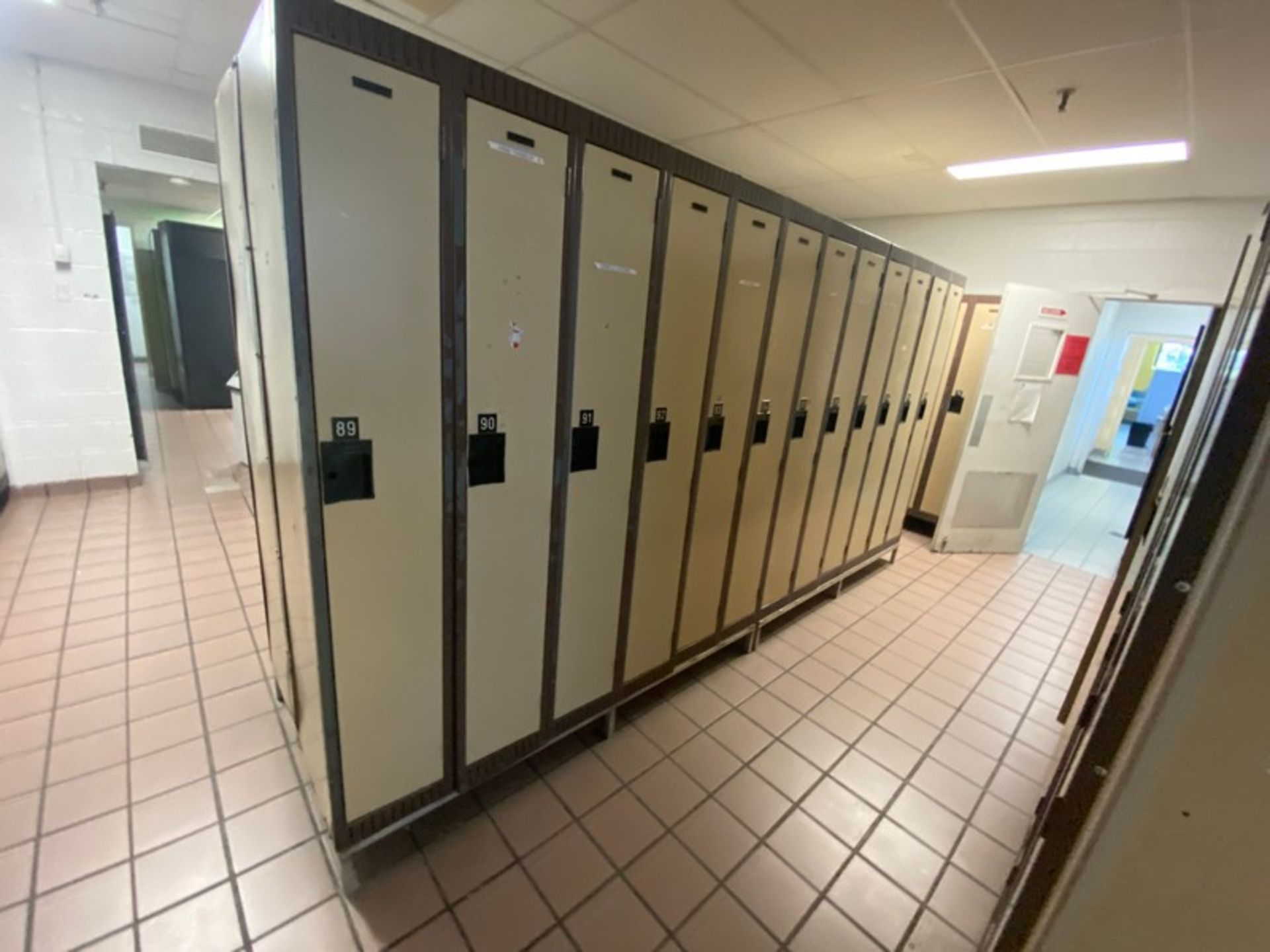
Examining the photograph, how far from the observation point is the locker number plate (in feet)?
4.27

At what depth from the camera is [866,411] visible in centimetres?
342

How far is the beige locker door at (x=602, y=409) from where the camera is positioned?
1695 mm

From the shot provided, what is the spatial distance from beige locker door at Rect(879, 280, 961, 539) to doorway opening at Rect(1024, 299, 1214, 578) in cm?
181

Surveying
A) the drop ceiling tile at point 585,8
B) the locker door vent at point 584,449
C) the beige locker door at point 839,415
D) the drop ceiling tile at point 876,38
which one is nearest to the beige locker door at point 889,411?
the beige locker door at point 839,415

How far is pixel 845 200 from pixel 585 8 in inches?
151

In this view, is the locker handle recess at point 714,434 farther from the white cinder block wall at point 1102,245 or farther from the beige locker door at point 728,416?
the white cinder block wall at point 1102,245

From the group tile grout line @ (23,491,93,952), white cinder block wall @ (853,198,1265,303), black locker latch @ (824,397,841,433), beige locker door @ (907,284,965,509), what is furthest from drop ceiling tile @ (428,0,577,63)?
white cinder block wall @ (853,198,1265,303)

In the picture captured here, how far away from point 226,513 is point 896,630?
5.20 meters

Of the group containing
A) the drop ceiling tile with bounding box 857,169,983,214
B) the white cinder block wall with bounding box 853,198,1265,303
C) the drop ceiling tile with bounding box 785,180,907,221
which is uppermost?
the drop ceiling tile with bounding box 785,180,907,221

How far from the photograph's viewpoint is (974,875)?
1830 mm

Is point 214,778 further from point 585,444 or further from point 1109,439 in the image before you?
point 1109,439

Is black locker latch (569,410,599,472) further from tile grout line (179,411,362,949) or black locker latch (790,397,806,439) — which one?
tile grout line (179,411,362,949)

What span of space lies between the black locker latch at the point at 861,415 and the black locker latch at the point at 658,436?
68.5 inches

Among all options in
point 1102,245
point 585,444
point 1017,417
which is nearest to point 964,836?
point 585,444
